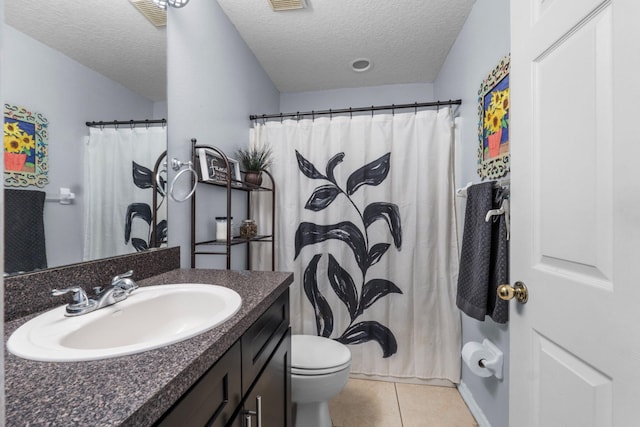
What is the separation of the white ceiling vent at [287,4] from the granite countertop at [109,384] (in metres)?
1.78

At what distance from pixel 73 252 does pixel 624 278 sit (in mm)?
1353

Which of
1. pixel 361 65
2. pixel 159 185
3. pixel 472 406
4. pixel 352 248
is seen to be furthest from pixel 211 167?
pixel 472 406

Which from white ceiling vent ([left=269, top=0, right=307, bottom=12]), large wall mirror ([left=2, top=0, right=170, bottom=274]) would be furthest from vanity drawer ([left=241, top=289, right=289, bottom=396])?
white ceiling vent ([left=269, top=0, right=307, bottom=12])

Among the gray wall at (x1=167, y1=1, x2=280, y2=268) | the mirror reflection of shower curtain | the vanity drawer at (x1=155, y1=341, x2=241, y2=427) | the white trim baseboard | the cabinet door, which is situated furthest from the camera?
the white trim baseboard

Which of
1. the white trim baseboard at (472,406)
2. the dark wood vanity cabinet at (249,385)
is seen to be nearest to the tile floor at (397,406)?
the white trim baseboard at (472,406)

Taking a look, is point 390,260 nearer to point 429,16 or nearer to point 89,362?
point 429,16

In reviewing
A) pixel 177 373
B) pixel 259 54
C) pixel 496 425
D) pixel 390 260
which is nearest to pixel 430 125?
pixel 390 260

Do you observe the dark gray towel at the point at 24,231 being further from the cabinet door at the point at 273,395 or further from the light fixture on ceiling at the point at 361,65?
the light fixture on ceiling at the point at 361,65

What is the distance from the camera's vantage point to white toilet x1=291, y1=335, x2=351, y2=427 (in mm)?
1367

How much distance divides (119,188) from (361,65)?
205cm

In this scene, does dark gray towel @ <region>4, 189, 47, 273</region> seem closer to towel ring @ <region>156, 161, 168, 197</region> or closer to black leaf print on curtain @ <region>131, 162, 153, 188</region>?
black leaf print on curtain @ <region>131, 162, 153, 188</region>

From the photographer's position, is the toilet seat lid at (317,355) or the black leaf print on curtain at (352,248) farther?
the black leaf print on curtain at (352,248)

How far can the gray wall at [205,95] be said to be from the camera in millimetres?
1364

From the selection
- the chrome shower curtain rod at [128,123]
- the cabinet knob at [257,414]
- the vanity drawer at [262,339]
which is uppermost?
the chrome shower curtain rod at [128,123]
